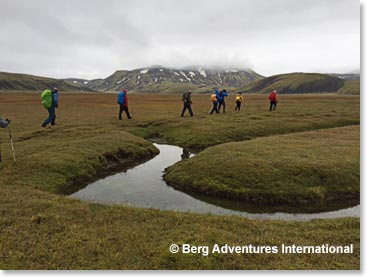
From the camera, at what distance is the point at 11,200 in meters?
14.6

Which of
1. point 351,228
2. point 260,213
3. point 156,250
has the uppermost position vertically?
point 156,250

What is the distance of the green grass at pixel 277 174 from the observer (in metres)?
19.2

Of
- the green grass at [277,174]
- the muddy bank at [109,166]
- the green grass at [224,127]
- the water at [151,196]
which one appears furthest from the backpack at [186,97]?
the water at [151,196]

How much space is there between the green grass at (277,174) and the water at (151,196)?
125 centimetres

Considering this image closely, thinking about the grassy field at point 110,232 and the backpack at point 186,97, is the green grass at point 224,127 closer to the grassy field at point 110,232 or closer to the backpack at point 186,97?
the backpack at point 186,97

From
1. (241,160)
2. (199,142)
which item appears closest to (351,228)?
(241,160)

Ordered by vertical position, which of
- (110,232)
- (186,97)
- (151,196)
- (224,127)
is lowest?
(151,196)

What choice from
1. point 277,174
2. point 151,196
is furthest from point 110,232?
point 277,174

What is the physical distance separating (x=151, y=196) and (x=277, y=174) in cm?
872

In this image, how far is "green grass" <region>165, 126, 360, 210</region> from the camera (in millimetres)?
19203

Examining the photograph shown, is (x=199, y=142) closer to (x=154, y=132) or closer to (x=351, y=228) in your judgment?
(x=154, y=132)

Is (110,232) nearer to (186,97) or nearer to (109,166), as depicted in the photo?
(109,166)

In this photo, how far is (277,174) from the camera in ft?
69.3

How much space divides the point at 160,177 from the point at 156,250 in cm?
1413
